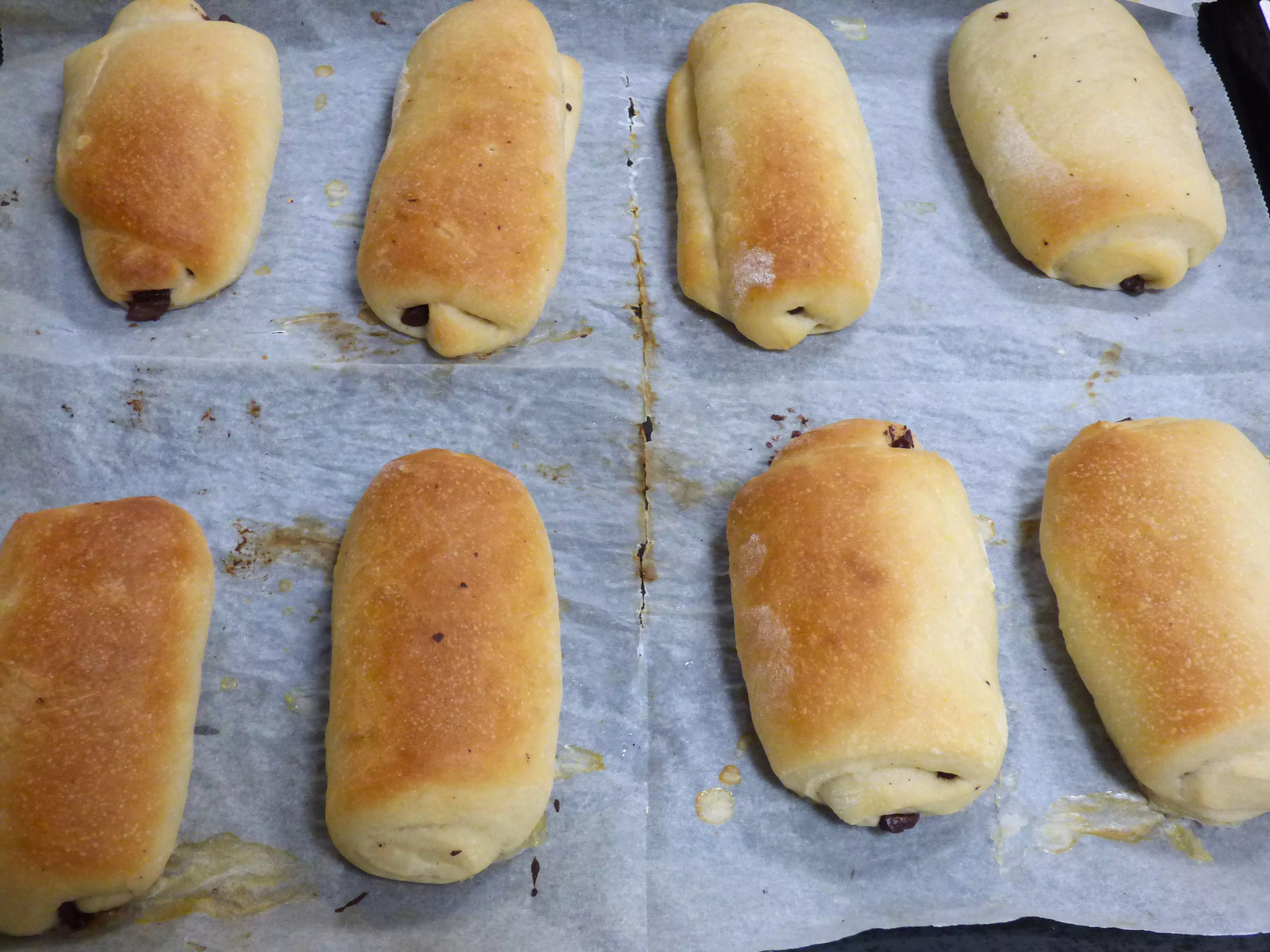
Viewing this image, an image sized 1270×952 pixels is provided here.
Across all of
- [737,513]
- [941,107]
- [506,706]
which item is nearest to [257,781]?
[506,706]

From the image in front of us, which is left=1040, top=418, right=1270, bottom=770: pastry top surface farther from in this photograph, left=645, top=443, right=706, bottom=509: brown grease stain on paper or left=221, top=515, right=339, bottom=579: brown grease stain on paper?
left=221, top=515, right=339, bottom=579: brown grease stain on paper

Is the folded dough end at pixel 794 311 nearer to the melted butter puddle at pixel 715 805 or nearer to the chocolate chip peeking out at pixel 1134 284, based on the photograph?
the chocolate chip peeking out at pixel 1134 284

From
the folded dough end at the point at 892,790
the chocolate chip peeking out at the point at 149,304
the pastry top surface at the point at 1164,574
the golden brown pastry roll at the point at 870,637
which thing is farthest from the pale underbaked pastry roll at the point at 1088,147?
the chocolate chip peeking out at the point at 149,304

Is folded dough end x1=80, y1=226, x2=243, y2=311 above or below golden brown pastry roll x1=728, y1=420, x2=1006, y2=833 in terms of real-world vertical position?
above

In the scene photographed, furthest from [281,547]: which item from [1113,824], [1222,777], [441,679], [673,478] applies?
[1222,777]

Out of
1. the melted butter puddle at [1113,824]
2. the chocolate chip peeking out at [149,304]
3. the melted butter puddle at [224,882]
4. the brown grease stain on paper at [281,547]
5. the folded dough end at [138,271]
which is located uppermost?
the folded dough end at [138,271]

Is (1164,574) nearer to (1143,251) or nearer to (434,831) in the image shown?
(1143,251)

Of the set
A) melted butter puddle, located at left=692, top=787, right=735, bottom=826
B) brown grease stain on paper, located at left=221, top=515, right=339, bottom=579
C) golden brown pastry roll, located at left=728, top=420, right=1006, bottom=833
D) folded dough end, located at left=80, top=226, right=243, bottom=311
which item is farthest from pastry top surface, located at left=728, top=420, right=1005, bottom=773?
folded dough end, located at left=80, top=226, right=243, bottom=311
